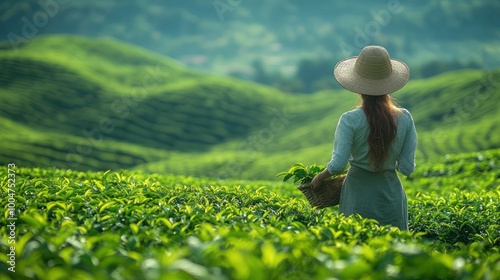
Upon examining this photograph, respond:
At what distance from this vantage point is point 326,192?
4.88 meters

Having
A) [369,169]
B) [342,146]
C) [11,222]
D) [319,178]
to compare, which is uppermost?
[342,146]

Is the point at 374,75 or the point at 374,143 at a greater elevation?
the point at 374,75

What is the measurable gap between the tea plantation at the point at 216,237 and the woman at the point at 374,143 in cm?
47

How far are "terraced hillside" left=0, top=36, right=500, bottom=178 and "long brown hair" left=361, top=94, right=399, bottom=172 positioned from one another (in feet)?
87.3

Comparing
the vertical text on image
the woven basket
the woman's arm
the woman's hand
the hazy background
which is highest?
the hazy background

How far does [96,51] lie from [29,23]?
70489mm

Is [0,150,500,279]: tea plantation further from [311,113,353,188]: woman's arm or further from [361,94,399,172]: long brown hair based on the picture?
[361,94,399,172]: long brown hair

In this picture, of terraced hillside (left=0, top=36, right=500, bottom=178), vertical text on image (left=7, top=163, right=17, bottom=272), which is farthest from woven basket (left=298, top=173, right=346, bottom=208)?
terraced hillside (left=0, top=36, right=500, bottom=178)

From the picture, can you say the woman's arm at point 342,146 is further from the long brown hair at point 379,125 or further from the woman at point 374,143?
the long brown hair at point 379,125

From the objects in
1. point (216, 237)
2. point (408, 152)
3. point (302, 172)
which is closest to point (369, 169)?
point (408, 152)

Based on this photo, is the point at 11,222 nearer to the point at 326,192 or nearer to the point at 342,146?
the point at 342,146

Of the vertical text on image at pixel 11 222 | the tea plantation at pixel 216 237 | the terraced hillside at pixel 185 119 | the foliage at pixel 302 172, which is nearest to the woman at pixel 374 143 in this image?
the foliage at pixel 302 172

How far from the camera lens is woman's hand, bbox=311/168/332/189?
462 cm

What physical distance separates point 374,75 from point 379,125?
0.47 m
